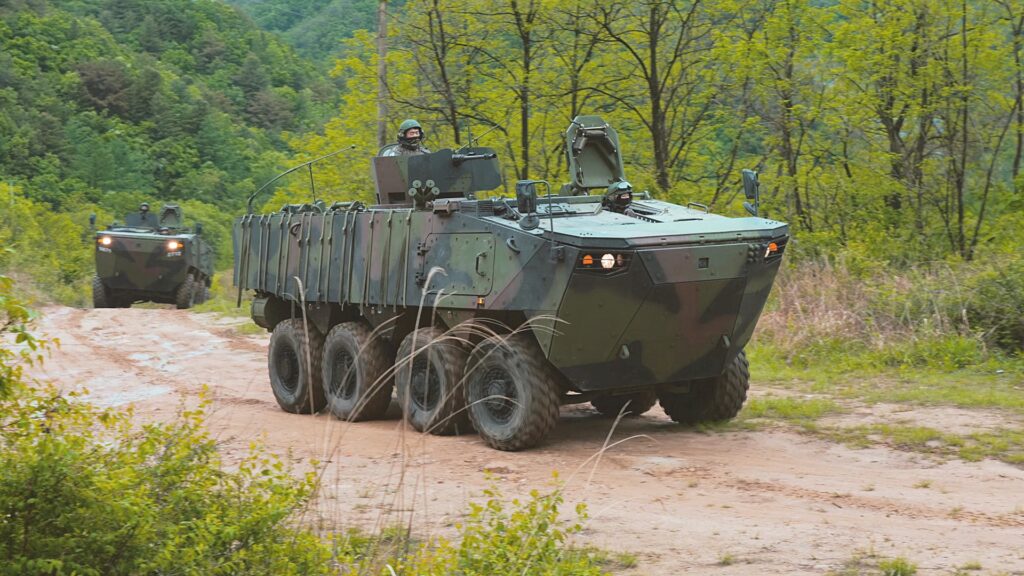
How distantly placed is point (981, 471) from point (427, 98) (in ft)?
42.0

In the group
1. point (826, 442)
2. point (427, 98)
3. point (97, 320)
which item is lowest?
point (97, 320)

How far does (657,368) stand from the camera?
9148 millimetres

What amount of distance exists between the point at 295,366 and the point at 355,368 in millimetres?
1615

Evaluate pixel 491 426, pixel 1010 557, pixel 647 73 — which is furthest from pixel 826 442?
pixel 647 73

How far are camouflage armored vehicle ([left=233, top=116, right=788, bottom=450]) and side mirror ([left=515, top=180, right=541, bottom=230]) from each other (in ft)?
0.04

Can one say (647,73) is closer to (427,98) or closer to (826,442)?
(427,98)

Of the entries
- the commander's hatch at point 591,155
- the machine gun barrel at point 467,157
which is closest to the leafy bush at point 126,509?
the commander's hatch at point 591,155

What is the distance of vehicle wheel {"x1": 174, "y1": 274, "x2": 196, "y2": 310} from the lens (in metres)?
25.0

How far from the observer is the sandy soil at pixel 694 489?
243 inches

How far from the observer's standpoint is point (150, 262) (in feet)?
79.3

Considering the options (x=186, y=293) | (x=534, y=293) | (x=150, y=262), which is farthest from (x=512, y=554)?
(x=186, y=293)

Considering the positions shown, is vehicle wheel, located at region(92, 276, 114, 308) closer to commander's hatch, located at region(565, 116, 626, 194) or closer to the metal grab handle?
commander's hatch, located at region(565, 116, 626, 194)

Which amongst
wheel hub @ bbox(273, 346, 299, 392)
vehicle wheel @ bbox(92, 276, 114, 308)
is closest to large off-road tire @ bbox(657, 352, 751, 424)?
wheel hub @ bbox(273, 346, 299, 392)

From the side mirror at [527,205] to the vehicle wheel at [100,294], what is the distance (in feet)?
57.7
